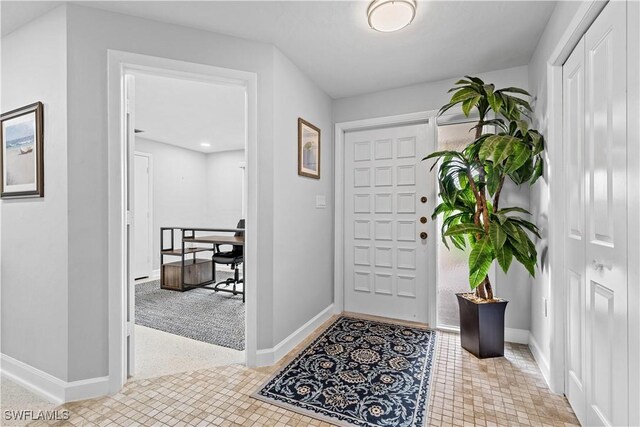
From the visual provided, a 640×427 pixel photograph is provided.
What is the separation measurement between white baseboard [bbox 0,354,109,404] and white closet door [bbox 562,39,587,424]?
275 centimetres

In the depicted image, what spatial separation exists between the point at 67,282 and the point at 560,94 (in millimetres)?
3222

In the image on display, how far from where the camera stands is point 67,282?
180cm

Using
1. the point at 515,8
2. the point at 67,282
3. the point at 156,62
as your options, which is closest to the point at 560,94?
the point at 515,8

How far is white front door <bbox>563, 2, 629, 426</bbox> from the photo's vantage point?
1.17m

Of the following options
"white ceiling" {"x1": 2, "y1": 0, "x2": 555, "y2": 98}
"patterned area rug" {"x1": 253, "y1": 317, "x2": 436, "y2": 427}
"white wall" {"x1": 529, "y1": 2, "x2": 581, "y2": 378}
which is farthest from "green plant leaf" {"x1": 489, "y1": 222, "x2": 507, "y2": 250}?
"white ceiling" {"x1": 2, "y1": 0, "x2": 555, "y2": 98}

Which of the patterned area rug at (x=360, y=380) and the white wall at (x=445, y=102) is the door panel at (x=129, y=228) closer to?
the patterned area rug at (x=360, y=380)

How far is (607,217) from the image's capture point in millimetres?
1283

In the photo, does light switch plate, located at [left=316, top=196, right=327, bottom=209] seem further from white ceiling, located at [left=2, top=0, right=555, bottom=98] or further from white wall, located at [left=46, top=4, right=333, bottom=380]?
white ceiling, located at [left=2, top=0, right=555, bottom=98]

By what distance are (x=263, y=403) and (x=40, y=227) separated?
5.90ft

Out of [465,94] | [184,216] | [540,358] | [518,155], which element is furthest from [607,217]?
[184,216]

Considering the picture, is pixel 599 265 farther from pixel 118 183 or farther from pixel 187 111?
pixel 187 111

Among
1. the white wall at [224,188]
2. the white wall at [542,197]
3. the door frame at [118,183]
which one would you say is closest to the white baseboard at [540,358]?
the white wall at [542,197]

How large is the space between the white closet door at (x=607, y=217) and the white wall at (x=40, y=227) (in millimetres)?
2709

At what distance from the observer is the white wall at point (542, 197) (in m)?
1.89
